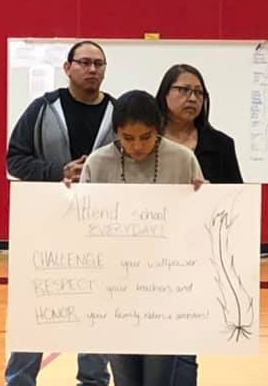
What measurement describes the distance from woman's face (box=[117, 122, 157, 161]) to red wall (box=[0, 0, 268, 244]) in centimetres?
427

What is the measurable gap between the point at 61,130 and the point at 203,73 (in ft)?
10.8

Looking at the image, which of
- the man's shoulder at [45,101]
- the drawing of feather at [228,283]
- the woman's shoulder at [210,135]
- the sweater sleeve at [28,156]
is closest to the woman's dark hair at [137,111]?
the drawing of feather at [228,283]

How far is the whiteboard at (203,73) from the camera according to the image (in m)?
5.98

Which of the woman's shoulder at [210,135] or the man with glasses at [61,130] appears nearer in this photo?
the woman's shoulder at [210,135]

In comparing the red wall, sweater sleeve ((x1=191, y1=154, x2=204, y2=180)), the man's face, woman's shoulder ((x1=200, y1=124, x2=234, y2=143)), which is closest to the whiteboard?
the red wall

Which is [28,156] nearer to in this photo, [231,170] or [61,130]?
[61,130]

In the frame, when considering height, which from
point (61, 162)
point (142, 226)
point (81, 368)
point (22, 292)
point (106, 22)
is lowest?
point (81, 368)

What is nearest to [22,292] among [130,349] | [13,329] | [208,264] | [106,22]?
[13,329]

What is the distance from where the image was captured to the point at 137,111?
2242 millimetres

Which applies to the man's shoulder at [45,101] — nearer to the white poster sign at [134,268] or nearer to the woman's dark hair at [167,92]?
the woman's dark hair at [167,92]

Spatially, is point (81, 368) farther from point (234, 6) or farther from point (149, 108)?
point (234, 6)

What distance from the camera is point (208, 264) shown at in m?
2.30

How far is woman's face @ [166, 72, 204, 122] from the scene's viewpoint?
2.61m

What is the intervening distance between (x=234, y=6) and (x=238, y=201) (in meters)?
4.46
